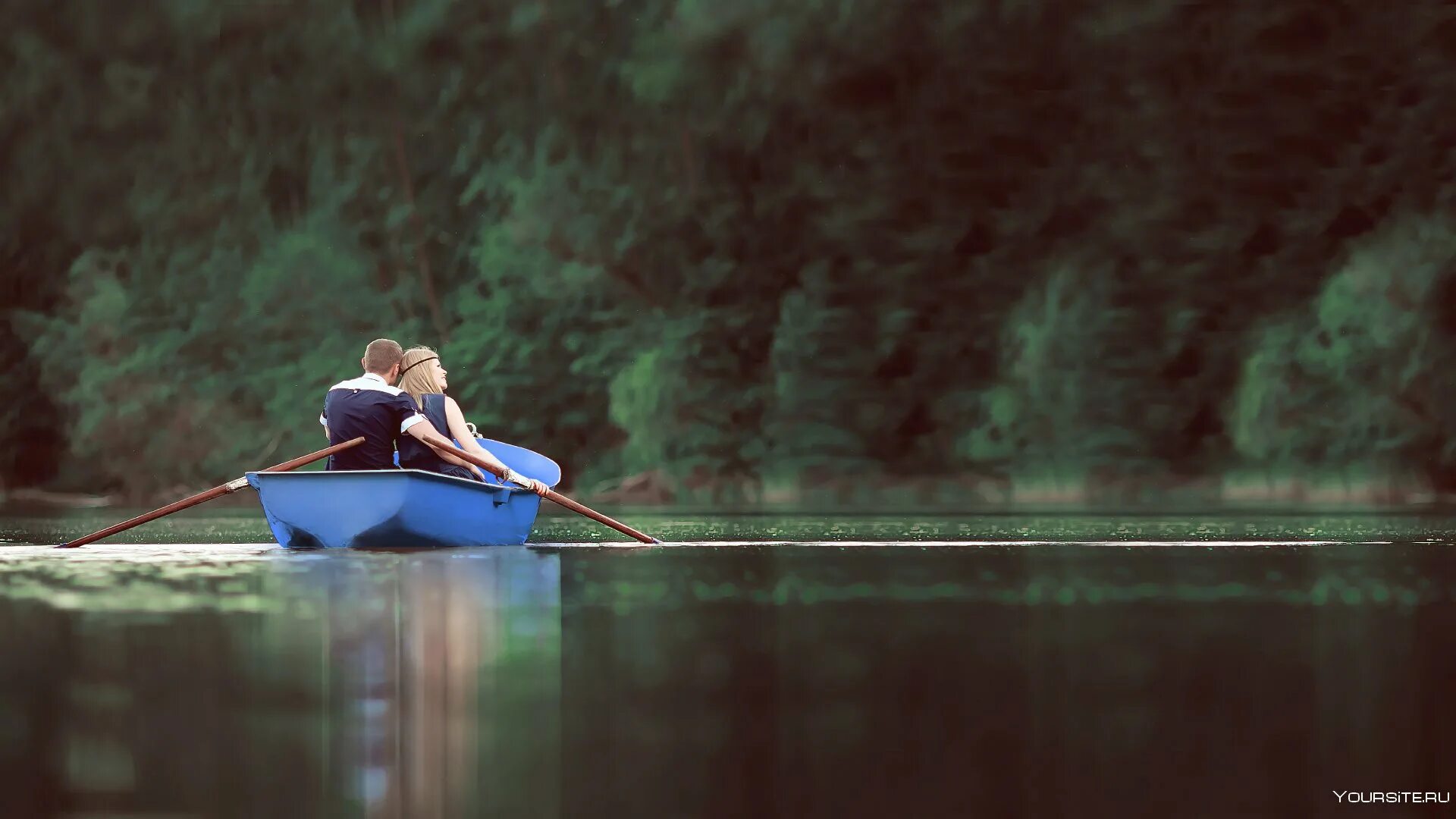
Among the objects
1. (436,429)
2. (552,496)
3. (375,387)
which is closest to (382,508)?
(375,387)

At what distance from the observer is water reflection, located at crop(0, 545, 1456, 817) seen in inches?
169

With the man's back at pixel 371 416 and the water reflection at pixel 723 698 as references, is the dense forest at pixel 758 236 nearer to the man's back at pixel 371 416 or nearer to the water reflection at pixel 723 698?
the man's back at pixel 371 416

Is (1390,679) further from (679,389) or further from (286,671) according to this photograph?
(679,389)

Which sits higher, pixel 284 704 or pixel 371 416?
pixel 371 416

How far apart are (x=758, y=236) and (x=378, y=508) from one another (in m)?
21.6

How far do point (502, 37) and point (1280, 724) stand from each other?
3395 cm

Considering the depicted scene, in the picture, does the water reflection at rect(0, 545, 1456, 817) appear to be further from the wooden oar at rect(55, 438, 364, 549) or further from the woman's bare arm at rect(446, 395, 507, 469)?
the woman's bare arm at rect(446, 395, 507, 469)

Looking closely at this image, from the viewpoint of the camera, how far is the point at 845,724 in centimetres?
522

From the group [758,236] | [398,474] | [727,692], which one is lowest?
[727,692]

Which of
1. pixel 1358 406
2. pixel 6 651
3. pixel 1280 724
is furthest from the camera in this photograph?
pixel 1358 406

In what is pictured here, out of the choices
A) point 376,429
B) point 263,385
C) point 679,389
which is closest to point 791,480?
point 679,389

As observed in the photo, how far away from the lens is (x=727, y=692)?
591 cm

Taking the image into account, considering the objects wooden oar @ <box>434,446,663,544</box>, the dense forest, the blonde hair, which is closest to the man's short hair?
the blonde hair

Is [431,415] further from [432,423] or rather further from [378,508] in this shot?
[378,508]
